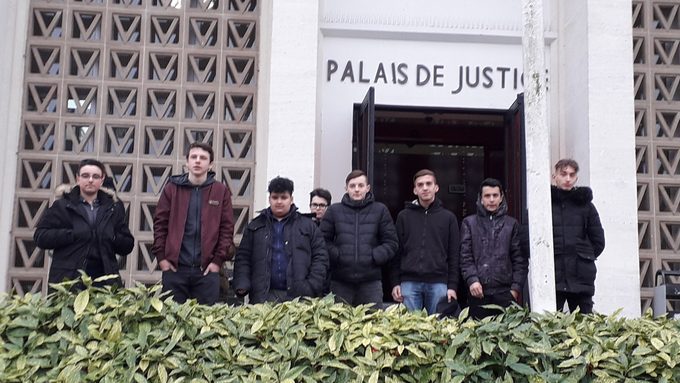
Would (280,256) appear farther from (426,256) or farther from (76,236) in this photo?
(76,236)

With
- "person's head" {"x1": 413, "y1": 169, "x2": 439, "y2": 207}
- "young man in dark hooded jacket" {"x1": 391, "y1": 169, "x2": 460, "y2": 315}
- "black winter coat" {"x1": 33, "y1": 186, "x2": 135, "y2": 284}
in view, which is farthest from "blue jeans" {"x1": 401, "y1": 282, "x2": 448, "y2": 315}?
"black winter coat" {"x1": 33, "y1": 186, "x2": 135, "y2": 284}

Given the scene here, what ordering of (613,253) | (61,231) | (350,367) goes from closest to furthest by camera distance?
(350,367), (61,231), (613,253)

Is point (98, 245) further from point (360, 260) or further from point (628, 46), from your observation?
point (628, 46)

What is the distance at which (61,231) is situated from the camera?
280 inches

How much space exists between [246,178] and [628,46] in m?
4.95

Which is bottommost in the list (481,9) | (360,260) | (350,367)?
(350,367)

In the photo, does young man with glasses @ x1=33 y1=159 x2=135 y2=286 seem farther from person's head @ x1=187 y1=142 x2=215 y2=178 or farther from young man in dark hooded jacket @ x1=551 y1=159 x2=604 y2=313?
young man in dark hooded jacket @ x1=551 y1=159 x2=604 y2=313

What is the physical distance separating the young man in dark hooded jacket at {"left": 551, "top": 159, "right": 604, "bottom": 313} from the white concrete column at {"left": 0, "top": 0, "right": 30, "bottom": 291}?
254 inches

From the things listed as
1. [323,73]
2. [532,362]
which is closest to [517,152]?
[323,73]

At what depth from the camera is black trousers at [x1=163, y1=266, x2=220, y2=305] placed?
7188 mm

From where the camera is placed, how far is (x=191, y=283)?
724 centimetres

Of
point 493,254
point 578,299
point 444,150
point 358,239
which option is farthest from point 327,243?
point 444,150

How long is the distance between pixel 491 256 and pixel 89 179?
11.6 feet

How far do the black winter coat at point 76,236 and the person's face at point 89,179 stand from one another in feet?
0.37
